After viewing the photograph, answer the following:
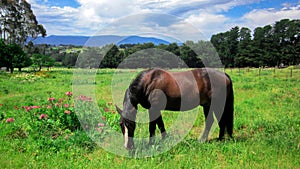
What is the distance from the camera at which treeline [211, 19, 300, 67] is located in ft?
157

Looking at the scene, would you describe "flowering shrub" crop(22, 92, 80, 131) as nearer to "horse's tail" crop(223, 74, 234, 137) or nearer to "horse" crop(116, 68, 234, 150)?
"horse" crop(116, 68, 234, 150)

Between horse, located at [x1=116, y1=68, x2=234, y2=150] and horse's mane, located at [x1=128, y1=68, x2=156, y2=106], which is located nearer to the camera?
horse's mane, located at [x1=128, y1=68, x2=156, y2=106]

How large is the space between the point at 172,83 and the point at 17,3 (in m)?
41.4

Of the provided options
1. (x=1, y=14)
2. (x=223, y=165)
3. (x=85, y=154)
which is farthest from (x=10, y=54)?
(x=223, y=165)

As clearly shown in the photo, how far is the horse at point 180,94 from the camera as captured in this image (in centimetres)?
498

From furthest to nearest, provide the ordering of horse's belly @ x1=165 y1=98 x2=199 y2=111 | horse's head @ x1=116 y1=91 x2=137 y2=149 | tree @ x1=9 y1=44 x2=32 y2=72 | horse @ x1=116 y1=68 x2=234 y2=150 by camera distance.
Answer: tree @ x1=9 y1=44 x2=32 y2=72, horse's belly @ x1=165 y1=98 x2=199 y2=111, horse @ x1=116 y1=68 x2=234 y2=150, horse's head @ x1=116 y1=91 x2=137 y2=149

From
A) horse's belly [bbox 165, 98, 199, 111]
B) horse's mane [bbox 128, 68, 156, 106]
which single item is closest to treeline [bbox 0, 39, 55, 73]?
horse's mane [bbox 128, 68, 156, 106]

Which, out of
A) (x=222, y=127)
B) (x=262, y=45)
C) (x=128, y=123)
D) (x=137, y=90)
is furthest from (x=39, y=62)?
(x=262, y=45)

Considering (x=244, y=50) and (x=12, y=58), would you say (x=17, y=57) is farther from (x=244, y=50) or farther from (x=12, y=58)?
(x=244, y=50)

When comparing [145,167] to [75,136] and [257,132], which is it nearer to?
[75,136]

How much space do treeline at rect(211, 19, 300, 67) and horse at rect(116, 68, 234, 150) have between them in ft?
152

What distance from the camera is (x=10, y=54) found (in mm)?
30000

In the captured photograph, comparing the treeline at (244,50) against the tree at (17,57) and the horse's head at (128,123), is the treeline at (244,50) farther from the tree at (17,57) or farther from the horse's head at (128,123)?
the horse's head at (128,123)

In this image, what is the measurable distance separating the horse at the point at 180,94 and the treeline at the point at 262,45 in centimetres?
4635
